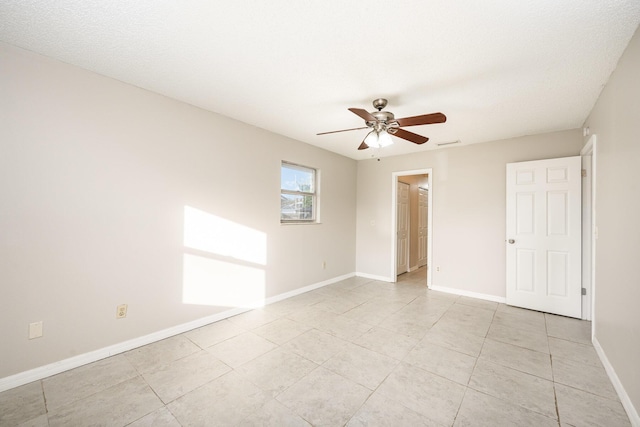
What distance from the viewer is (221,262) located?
3.22m

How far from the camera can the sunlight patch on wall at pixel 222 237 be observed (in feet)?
9.70

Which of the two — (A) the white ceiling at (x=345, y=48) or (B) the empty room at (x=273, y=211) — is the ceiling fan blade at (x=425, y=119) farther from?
(A) the white ceiling at (x=345, y=48)

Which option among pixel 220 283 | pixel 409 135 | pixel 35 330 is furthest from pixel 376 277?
pixel 35 330

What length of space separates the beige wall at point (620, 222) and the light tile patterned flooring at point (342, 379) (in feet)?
1.23

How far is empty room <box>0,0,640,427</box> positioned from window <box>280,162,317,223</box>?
411mm

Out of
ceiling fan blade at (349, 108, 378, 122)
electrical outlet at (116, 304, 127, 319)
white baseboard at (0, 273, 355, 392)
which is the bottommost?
white baseboard at (0, 273, 355, 392)

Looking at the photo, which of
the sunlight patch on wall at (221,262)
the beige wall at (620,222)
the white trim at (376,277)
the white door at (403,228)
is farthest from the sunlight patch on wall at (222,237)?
the beige wall at (620,222)

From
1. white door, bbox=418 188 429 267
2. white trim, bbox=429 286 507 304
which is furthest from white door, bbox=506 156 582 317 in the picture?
white door, bbox=418 188 429 267

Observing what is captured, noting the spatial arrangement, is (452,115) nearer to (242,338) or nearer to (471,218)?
(471,218)

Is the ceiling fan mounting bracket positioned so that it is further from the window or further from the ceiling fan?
A: the window

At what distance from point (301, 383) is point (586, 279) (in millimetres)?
3789

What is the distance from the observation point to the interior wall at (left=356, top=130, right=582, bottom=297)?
3.87 metres

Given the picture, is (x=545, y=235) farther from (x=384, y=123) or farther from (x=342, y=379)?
(x=342, y=379)

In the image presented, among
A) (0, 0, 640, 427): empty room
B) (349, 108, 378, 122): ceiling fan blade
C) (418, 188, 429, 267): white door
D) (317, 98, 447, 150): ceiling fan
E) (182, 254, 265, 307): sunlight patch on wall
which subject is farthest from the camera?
(418, 188, 429, 267): white door
